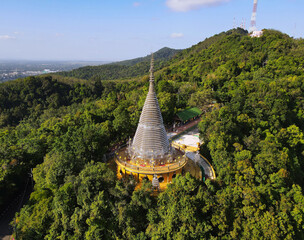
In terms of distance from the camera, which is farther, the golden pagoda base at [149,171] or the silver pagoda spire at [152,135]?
the silver pagoda spire at [152,135]

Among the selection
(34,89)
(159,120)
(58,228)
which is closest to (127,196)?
(58,228)

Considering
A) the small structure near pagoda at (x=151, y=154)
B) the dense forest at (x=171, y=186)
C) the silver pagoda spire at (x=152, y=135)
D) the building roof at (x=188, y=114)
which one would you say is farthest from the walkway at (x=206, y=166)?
the building roof at (x=188, y=114)

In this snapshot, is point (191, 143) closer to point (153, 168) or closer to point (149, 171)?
point (153, 168)

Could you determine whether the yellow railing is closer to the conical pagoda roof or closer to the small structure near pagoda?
the small structure near pagoda

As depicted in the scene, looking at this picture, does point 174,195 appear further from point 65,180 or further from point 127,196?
point 65,180

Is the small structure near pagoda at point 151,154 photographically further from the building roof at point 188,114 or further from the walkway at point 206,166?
the building roof at point 188,114

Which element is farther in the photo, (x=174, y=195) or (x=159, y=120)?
(x=159, y=120)

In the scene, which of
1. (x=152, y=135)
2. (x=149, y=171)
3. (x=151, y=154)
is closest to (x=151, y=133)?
(x=152, y=135)
